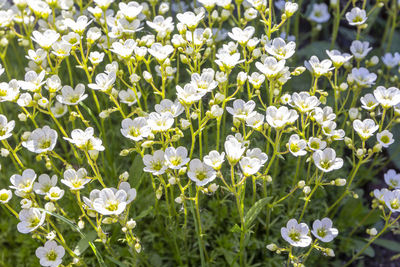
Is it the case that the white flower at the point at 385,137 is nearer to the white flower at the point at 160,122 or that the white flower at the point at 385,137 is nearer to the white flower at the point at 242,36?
the white flower at the point at 242,36

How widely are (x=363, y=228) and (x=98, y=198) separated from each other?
4.72 ft

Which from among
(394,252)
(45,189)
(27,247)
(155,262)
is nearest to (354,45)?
(394,252)

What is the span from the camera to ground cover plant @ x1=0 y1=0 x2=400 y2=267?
4.91 feet

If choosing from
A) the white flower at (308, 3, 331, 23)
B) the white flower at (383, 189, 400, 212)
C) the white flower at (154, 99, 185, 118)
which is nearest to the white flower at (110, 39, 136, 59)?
the white flower at (154, 99, 185, 118)

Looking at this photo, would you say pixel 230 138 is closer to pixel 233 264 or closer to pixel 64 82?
pixel 233 264

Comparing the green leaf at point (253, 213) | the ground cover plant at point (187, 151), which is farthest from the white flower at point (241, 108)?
the green leaf at point (253, 213)

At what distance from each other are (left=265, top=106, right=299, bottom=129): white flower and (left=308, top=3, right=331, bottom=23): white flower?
1558mm

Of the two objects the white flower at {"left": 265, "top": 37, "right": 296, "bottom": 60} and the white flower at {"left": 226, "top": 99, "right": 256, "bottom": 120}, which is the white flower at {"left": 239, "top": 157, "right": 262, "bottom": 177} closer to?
the white flower at {"left": 226, "top": 99, "right": 256, "bottom": 120}

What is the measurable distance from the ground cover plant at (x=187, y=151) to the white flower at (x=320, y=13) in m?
0.37

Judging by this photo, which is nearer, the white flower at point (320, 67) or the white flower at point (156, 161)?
the white flower at point (156, 161)

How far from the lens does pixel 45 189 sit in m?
1.70

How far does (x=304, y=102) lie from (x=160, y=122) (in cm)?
54

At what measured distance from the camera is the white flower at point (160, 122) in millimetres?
1440

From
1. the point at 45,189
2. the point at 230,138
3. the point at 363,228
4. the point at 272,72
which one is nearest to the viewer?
the point at 230,138
